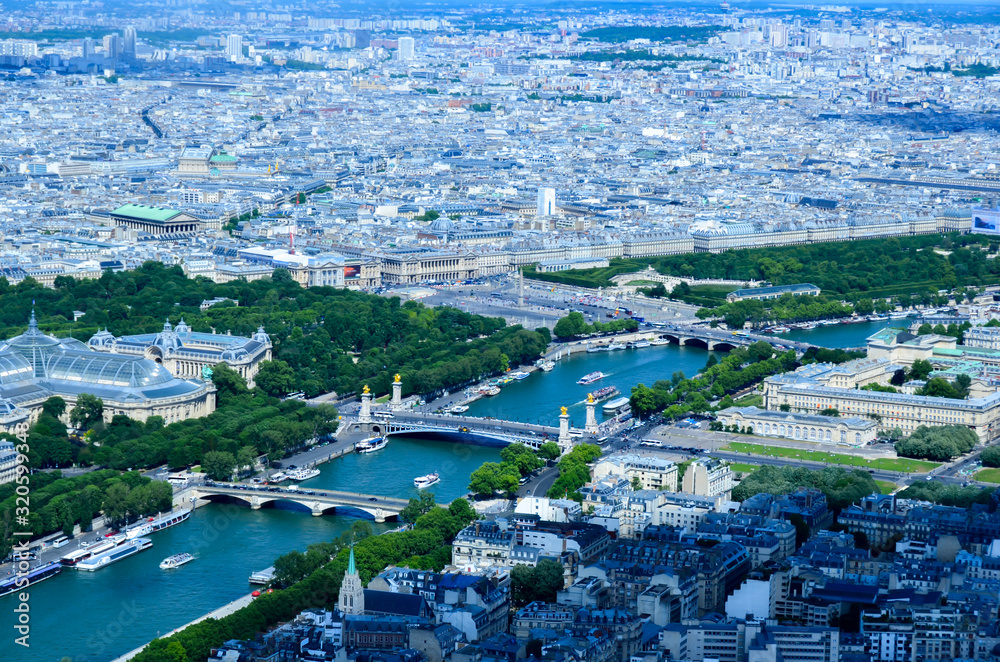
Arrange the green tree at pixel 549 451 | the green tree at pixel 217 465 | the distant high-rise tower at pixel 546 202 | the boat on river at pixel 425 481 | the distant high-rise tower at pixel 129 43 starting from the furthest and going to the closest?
the distant high-rise tower at pixel 129 43 → the distant high-rise tower at pixel 546 202 → the green tree at pixel 549 451 → the boat on river at pixel 425 481 → the green tree at pixel 217 465

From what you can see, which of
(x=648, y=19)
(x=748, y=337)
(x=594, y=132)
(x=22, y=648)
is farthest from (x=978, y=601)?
(x=648, y=19)

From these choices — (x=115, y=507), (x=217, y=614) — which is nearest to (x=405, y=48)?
(x=115, y=507)

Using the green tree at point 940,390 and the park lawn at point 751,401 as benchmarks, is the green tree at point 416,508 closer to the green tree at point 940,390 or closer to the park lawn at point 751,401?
the park lawn at point 751,401

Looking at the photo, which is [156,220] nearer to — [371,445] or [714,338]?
[714,338]

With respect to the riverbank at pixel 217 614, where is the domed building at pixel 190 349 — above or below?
above

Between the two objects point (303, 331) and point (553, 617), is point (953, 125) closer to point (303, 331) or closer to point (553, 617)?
point (303, 331)

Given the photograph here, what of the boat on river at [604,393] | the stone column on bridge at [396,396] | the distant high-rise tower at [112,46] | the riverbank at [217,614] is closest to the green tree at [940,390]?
the boat on river at [604,393]

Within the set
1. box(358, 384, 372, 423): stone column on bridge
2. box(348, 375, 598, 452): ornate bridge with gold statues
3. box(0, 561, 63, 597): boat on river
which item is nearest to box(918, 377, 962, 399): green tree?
box(348, 375, 598, 452): ornate bridge with gold statues
